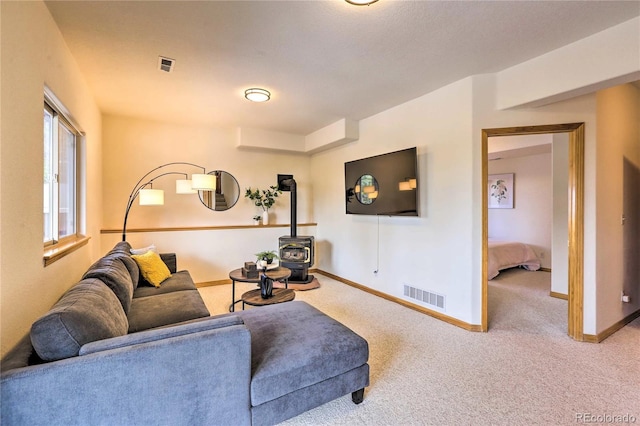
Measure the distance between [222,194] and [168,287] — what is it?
2.37 meters

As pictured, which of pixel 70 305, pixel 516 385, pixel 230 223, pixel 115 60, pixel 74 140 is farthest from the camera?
pixel 230 223

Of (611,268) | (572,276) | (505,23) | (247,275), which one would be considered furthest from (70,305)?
(611,268)

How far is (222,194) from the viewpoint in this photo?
5.11m

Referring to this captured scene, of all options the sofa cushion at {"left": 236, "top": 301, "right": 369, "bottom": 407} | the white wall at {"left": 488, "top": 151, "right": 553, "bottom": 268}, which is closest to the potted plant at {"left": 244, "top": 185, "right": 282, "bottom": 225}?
the sofa cushion at {"left": 236, "top": 301, "right": 369, "bottom": 407}

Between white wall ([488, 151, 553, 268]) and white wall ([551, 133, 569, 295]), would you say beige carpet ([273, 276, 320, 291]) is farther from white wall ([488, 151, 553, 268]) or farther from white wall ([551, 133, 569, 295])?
white wall ([488, 151, 553, 268])

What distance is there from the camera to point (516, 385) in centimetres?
209

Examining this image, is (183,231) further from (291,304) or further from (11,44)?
(11,44)

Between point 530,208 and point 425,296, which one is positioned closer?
point 425,296

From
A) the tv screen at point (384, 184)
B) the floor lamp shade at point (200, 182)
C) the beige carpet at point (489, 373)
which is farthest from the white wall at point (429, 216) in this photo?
the floor lamp shade at point (200, 182)

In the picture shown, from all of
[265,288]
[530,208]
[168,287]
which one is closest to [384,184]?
[265,288]

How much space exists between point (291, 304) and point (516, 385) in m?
1.75

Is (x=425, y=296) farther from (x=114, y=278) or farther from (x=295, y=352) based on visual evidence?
(x=114, y=278)

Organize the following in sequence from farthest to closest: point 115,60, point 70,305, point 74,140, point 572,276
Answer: point 74,140 < point 572,276 < point 115,60 < point 70,305

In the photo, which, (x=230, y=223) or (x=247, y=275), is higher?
(x=230, y=223)
